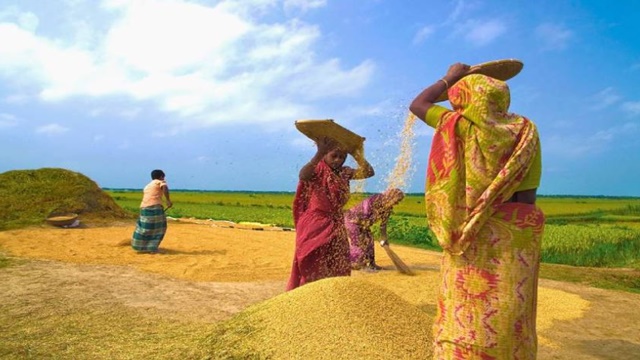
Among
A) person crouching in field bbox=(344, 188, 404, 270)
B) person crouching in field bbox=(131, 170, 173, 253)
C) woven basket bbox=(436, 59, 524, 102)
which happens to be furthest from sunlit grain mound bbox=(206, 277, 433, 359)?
person crouching in field bbox=(131, 170, 173, 253)

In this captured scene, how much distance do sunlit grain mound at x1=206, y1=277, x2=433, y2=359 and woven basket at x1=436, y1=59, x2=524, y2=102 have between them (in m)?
1.78

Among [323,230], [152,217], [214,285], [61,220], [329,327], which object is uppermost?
[323,230]

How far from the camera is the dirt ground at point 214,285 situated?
195 inches

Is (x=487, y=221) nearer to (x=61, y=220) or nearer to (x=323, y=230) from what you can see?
(x=323, y=230)

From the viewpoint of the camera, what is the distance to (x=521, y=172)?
217 cm

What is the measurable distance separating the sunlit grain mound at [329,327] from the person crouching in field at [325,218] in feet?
2.16

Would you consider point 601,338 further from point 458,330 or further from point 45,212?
point 45,212

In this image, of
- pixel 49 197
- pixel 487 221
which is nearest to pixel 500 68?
pixel 487 221

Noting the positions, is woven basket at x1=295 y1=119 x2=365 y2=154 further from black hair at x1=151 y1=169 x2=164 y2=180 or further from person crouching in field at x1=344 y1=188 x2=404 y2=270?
black hair at x1=151 y1=169 x2=164 y2=180

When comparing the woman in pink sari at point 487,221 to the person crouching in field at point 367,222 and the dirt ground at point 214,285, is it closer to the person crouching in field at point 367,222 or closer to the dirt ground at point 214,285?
the dirt ground at point 214,285

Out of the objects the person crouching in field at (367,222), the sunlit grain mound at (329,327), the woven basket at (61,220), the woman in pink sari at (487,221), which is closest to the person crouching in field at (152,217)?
the person crouching in field at (367,222)

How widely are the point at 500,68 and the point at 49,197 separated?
13.8 m

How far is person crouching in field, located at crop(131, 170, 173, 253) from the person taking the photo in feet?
29.6

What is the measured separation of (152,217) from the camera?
9.04 meters
